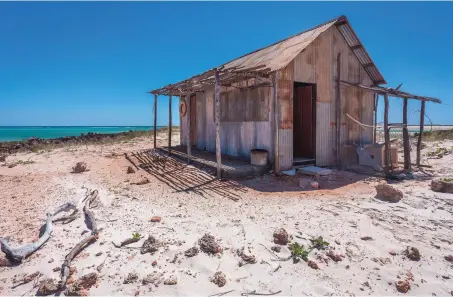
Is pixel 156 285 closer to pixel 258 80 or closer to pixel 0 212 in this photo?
pixel 0 212

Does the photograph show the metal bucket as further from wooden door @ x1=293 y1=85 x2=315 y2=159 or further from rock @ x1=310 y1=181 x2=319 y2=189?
wooden door @ x1=293 y1=85 x2=315 y2=159

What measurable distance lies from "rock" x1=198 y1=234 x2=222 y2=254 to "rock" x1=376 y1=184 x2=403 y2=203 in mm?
4308

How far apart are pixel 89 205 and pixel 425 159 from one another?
42.7 feet

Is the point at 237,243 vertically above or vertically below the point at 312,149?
below

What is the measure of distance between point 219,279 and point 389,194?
185 inches

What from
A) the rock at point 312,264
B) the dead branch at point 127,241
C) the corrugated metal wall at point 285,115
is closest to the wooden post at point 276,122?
the corrugated metal wall at point 285,115

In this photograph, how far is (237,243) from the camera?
4.18 m

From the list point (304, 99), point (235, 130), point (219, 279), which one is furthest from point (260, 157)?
point (219, 279)

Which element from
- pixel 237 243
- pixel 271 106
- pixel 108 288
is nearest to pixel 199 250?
pixel 237 243

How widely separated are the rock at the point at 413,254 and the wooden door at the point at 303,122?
598cm

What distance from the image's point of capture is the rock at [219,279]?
3.29m

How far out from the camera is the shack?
8.62 m

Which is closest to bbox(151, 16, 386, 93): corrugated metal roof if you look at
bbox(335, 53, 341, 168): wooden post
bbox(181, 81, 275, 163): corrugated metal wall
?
bbox(335, 53, 341, 168): wooden post

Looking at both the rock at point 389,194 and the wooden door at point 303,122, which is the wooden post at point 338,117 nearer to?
the wooden door at point 303,122
